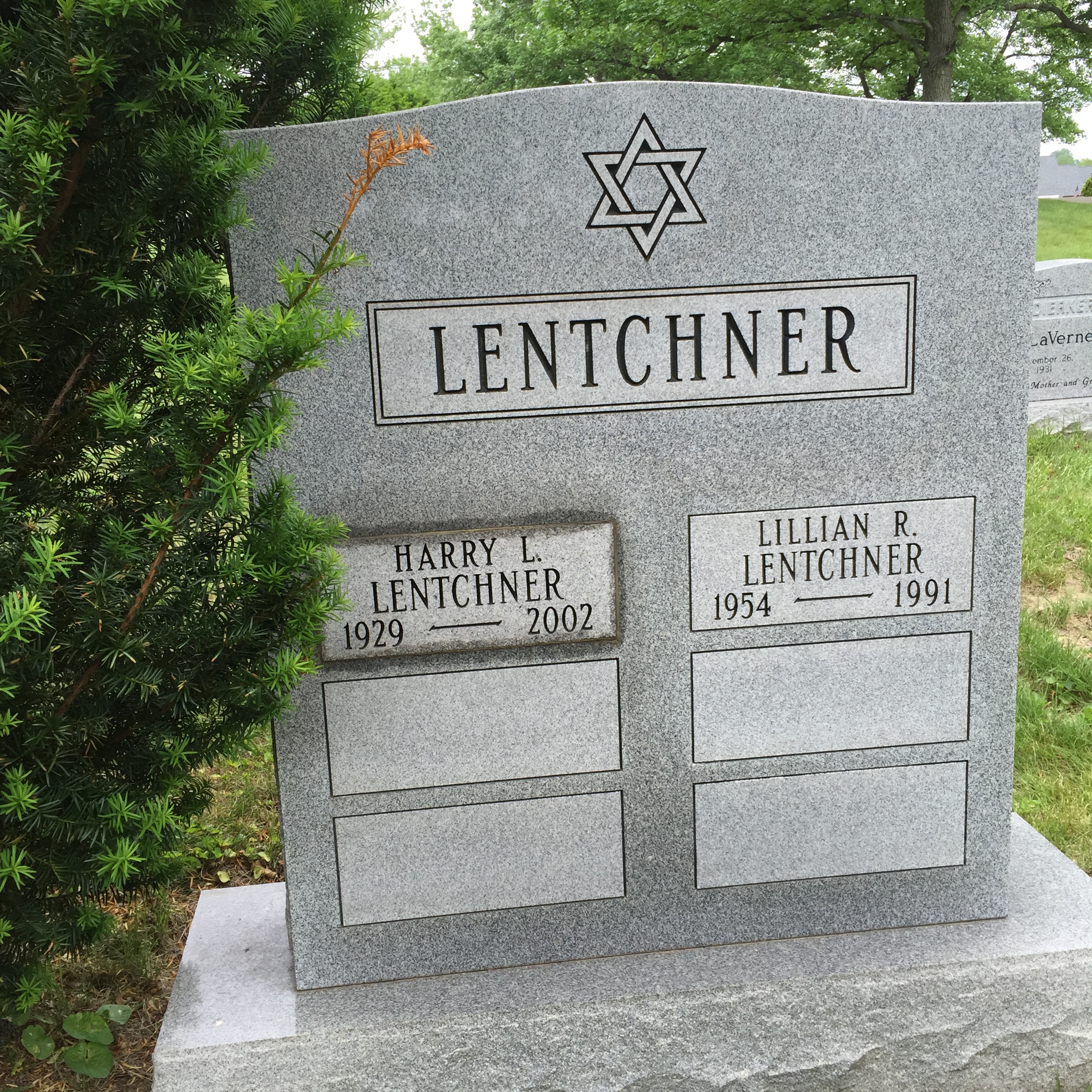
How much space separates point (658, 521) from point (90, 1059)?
1.87 meters

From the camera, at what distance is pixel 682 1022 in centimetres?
253

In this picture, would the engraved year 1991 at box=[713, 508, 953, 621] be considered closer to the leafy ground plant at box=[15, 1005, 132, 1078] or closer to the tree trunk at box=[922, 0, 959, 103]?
the leafy ground plant at box=[15, 1005, 132, 1078]

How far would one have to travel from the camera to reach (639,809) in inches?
105

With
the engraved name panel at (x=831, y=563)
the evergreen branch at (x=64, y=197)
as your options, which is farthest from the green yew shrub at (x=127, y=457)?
the engraved name panel at (x=831, y=563)

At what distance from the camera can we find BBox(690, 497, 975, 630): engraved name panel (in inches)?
102

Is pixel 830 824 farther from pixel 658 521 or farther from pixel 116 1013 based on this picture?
pixel 116 1013

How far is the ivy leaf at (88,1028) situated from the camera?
2.68 metres

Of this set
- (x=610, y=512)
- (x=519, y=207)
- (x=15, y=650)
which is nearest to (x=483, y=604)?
(x=610, y=512)

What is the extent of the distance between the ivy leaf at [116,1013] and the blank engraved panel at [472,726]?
869 millimetres

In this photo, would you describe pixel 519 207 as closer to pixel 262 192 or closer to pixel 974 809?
pixel 262 192

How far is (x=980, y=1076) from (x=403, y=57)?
2785 cm

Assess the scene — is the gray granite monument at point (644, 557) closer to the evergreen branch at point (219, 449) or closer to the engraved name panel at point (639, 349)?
the engraved name panel at point (639, 349)

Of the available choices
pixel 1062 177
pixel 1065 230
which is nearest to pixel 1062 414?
pixel 1065 230

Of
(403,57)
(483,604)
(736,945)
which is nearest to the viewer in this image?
(483,604)
